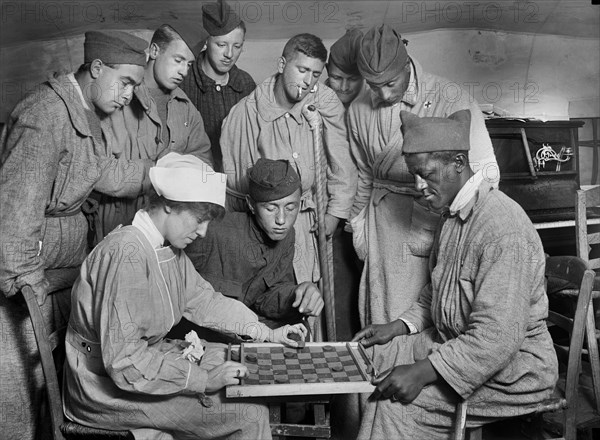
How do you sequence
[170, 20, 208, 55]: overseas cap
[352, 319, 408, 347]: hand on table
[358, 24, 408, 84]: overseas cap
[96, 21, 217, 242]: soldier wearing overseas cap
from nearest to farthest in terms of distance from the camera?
[352, 319, 408, 347]: hand on table < [358, 24, 408, 84]: overseas cap < [96, 21, 217, 242]: soldier wearing overseas cap < [170, 20, 208, 55]: overseas cap

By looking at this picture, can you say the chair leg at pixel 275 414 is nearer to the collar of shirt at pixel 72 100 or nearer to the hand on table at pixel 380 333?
the hand on table at pixel 380 333

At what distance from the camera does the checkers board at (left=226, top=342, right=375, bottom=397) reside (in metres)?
2.29

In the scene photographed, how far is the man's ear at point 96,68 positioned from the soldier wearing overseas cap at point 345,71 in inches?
57.9

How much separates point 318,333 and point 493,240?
1.53 meters

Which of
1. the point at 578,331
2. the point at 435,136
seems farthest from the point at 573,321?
the point at 435,136

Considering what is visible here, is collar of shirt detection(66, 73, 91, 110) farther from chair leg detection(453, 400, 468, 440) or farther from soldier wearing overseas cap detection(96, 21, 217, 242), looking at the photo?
chair leg detection(453, 400, 468, 440)

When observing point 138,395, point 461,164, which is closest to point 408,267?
point 461,164

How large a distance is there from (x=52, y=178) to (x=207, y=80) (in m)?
1.36

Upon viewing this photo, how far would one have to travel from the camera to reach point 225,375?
2.36m

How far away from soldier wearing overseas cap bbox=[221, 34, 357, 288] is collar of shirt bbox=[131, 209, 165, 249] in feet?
3.83

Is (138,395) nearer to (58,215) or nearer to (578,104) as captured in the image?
(58,215)

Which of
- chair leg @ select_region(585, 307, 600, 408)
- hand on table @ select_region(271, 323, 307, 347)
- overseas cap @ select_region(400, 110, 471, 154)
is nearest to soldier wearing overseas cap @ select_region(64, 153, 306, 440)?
hand on table @ select_region(271, 323, 307, 347)

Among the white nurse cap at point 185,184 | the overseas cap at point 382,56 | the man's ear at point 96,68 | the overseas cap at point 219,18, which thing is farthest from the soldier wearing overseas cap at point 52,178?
the overseas cap at point 382,56

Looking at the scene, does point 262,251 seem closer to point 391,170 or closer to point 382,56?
point 391,170
